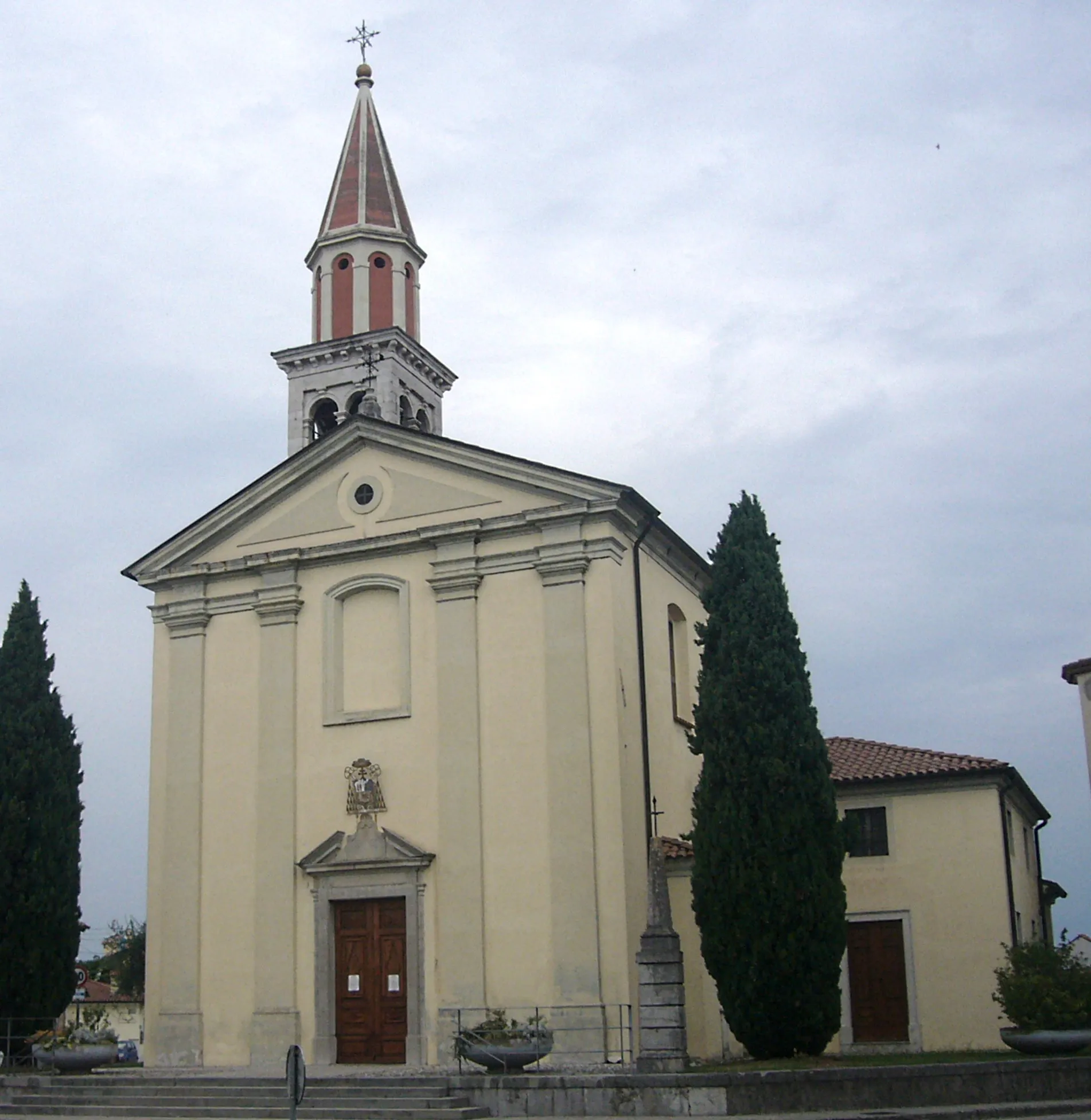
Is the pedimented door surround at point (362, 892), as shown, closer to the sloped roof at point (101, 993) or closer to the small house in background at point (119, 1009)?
the small house in background at point (119, 1009)

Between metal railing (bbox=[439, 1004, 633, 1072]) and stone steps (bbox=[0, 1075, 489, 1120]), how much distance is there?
1.46m

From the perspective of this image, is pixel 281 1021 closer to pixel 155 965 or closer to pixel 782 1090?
pixel 155 965

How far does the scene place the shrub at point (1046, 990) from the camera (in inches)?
797

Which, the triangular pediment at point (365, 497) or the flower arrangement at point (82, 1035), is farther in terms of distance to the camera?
the triangular pediment at point (365, 497)

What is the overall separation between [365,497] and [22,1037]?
10.9 meters

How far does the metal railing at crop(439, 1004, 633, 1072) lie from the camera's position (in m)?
20.7

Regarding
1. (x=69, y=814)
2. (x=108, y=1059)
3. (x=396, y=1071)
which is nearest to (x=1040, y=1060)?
(x=396, y=1071)

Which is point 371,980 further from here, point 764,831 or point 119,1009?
point 119,1009

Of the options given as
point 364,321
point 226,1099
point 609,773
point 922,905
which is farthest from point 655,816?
point 364,321

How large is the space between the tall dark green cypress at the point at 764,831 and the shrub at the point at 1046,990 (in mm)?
2592

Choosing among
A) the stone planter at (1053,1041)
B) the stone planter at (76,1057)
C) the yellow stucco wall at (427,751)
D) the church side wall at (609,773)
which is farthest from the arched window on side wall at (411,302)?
the stone planter at (1053,1041)

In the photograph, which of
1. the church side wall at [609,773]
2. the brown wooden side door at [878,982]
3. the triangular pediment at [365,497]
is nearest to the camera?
the church side wall at [609,773]

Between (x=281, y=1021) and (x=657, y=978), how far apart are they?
805 cm

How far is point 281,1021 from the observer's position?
78.0ft
